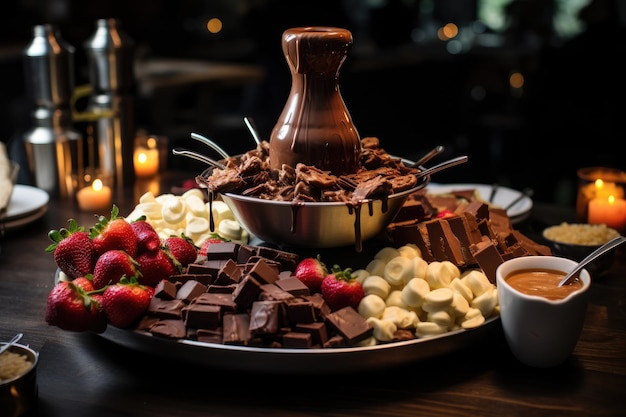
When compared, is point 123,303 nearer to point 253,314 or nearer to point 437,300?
point 253,314

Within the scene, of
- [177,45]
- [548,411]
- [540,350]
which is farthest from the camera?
[177,45]

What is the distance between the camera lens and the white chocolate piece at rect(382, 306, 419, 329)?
1.36 meters

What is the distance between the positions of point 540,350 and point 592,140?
3.80 m

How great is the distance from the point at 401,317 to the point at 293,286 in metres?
0.21

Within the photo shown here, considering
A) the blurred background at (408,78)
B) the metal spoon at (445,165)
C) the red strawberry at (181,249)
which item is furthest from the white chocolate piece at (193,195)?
the blurred background at (408,78)

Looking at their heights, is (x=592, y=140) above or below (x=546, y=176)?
above

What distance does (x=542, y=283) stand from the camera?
141 cm

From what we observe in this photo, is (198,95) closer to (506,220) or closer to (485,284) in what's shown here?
(506,220)

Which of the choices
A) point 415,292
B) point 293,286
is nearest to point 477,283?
point 415,292

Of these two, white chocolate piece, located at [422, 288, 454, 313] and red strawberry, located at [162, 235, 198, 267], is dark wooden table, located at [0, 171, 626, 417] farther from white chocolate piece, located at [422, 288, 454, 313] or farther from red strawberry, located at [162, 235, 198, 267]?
red strawberry, located at [162, 235, 198, 267]

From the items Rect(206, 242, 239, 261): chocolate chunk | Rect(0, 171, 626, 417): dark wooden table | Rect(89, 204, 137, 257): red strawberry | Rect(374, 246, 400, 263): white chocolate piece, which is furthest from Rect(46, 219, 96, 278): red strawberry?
Rect(374, 246, 400, 263): white chocolate piece

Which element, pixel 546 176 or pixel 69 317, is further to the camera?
pixel 546 176

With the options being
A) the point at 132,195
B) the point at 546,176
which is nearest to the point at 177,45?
the point at 546,176

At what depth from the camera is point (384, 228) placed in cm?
162
